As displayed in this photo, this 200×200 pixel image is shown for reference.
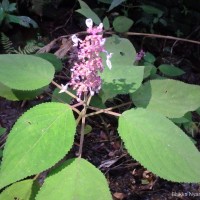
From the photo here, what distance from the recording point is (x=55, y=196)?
3.70 feet

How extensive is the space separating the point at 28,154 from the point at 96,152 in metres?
1.14

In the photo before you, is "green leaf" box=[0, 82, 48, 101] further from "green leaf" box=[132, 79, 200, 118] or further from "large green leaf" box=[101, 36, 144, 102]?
"green leaf" box=[132, 79, 200, 118]

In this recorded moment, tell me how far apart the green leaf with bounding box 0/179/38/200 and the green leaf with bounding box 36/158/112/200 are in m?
0.23

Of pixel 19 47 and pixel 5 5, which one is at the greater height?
pixel 5 5

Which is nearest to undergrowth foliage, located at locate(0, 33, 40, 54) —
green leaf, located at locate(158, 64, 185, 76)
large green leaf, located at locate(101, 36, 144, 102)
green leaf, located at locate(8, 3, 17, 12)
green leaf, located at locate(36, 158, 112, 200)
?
green leaf, located at locate(8, 3, 17, 12)

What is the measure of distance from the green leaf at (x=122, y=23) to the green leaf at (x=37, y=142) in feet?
4.54

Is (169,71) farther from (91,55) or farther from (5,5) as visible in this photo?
(5,5)

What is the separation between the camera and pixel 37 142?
115cm

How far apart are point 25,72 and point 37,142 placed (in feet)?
1.21

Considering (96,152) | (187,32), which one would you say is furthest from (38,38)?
(187,32)

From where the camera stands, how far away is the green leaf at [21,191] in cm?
136

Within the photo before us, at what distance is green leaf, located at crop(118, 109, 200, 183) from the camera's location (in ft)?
3.79

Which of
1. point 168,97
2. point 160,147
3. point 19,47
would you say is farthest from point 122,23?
point 160,147

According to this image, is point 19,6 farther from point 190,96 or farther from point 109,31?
point 190,96
